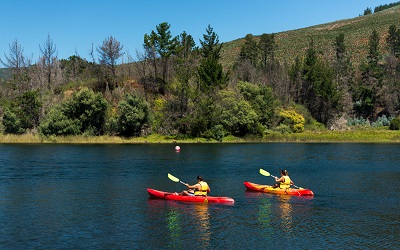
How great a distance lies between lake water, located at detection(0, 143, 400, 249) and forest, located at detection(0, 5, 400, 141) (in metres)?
37.6

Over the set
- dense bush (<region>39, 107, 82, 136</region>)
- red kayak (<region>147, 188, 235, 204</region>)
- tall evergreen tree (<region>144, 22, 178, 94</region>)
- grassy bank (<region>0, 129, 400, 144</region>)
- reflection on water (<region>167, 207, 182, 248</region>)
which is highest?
tall evergreen tree (<region>144, 22, 178, 94</region>)

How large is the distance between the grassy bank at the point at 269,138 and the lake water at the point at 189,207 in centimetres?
3372

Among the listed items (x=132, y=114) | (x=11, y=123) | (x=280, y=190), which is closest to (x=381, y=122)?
(x=132, y=114)

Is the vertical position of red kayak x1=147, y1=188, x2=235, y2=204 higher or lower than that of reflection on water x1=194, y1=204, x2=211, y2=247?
higher

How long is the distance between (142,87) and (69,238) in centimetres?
10161

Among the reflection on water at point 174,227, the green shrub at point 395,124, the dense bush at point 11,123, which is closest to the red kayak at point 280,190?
the reflection on water at point 174,227

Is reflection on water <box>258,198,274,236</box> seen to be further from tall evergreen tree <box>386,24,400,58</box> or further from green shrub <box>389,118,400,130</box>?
tall evergreen tree <box>386,24,400,58</box>

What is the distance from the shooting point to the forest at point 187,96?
10581 centimetres

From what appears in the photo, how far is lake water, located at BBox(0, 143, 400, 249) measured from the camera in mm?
28328

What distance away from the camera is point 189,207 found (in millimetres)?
37938

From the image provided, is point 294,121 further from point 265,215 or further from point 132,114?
point 265,215

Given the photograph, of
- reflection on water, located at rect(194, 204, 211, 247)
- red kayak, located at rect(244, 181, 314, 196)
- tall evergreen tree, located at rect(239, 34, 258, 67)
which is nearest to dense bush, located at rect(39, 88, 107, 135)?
red kayak, located at rect(244, 181, 314, 196)

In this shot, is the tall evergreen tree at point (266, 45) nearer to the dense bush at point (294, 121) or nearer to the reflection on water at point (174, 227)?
the dense bush at point (294, 121)

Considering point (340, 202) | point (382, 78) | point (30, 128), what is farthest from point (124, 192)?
point (382, 78)
